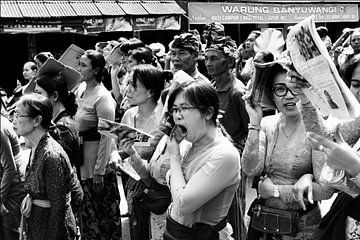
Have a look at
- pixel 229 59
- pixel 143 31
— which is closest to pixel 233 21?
pixel 143 31

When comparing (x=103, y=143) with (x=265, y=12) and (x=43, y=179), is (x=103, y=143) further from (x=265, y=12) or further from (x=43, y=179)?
(x=265, y=12)

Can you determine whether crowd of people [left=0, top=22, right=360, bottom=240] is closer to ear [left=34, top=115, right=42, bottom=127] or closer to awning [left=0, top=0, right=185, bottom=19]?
ear [left=34, top=115, right=42, bottom=127]

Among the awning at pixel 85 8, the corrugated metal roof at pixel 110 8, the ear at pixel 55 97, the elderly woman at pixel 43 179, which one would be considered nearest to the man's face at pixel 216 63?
the ear at pixel 55 97

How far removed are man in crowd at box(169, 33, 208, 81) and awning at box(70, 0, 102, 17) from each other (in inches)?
230

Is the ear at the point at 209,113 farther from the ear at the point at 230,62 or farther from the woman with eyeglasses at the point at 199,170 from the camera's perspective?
the ear at the point at 230,62

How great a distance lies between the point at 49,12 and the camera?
884 cm

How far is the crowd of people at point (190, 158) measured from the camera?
233 centimetres

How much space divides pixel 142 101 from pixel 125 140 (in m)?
0.76

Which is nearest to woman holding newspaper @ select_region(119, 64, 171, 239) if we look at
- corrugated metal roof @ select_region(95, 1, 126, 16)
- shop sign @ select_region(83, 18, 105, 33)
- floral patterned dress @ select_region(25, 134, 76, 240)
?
floral patterned dress @ select_region(25, 134, 76, 240)

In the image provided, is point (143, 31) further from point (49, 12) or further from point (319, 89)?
point (319, 89)

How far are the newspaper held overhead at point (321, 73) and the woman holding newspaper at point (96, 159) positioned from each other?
2736mm

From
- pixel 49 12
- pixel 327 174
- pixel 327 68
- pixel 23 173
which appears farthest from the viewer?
pixel 49 12

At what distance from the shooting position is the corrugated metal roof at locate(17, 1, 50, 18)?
777 centimetres

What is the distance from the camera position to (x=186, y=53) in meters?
4.28
